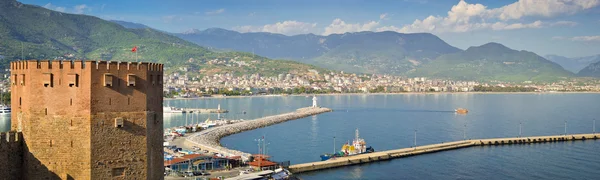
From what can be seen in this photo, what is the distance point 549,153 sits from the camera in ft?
160

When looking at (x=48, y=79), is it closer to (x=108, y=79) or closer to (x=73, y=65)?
(x=73, y=65)

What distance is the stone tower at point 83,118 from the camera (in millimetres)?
9172

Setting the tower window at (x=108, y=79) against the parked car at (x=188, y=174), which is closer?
the tower window at (x=108, y=79)

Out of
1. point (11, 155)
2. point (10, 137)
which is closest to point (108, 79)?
point (10, 137)

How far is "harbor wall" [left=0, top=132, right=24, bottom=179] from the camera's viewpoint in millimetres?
9484

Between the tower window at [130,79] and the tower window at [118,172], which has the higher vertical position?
the tower window at [130,79]

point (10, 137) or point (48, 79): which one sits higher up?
point (48, 79)

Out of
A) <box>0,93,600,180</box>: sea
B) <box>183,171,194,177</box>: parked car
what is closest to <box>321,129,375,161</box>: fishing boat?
<box>0,93,600,180</box>: sea

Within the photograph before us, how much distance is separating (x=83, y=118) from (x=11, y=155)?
1.58m

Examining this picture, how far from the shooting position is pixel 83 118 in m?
9.17

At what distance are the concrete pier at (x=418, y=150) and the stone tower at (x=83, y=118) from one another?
28.0 meters

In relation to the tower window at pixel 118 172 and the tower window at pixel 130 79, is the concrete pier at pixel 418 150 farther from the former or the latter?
the tower window at pixel 130 79

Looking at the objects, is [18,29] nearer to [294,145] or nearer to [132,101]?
[294,145]

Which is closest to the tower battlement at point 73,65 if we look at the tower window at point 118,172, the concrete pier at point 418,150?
the tower window at point 118,172
